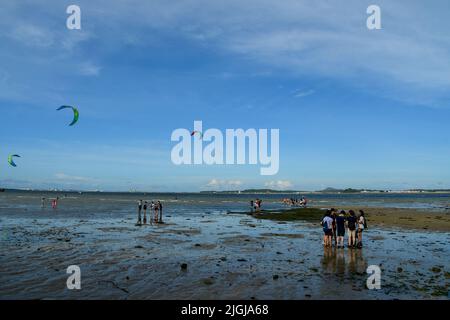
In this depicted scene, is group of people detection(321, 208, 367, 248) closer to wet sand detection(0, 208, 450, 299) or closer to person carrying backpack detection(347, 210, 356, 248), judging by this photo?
person carrying backpack detection(347, 210, 356, 248)

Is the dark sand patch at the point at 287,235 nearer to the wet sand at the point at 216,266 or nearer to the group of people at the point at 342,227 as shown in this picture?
the wet sand at the point at 216,266

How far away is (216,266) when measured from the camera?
1806 cm

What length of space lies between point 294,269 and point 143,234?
15940 millimetres

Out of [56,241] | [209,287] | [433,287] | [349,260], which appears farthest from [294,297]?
[56,241]

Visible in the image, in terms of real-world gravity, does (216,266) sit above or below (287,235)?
above

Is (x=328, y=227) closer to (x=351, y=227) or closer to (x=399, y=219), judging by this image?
(x=351, y=227)

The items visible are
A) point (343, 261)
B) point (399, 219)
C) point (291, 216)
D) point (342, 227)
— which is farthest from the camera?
point (291, 216)

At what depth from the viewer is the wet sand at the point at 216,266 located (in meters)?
13.7

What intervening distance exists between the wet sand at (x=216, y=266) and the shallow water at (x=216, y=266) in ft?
0.12

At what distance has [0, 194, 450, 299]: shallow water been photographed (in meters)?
13.7

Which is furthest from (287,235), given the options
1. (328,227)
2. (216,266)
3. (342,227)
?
(216,266)

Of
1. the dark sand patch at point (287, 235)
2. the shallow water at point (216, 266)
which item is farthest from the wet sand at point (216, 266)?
the dark sand patch at point (287, 235)

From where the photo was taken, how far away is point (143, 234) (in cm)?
2997
